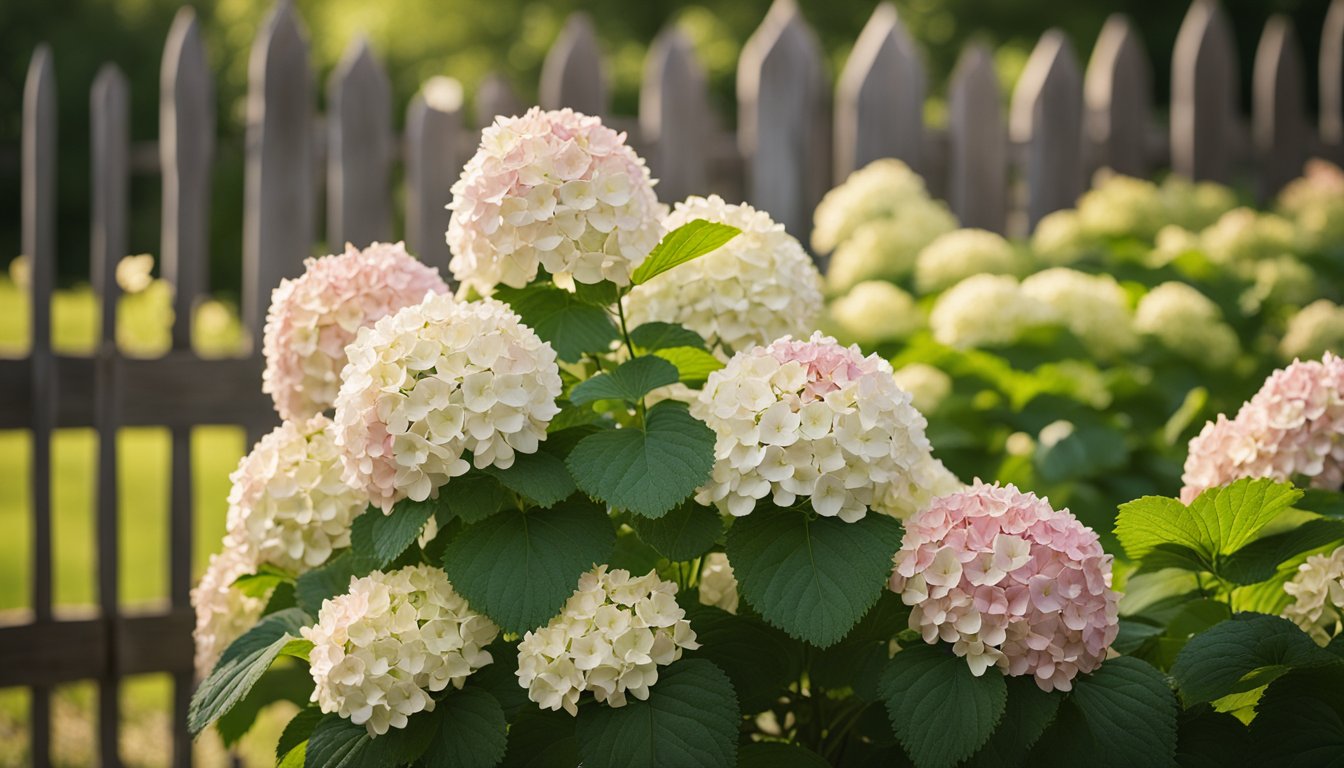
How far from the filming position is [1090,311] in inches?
103

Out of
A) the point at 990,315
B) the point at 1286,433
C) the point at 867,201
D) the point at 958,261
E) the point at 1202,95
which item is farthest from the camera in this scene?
the point at 1202,95

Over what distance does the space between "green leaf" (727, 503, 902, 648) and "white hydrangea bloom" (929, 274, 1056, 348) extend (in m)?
1.38

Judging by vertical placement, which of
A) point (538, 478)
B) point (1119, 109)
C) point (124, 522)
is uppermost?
point (1119, 109)

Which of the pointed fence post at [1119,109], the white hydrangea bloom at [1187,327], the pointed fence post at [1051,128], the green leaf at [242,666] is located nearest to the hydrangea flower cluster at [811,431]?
the green leaf at [242,666]

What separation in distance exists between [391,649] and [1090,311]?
1837 millimetres

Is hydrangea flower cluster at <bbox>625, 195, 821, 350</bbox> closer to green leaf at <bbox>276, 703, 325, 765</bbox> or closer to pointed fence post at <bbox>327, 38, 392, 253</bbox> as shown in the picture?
green leaf at <bbox>276, 703, 325, 765</bbox>

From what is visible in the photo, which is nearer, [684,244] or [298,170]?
[684,244]

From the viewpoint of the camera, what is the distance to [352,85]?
11.7 feet

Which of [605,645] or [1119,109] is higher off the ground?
[1119,109]

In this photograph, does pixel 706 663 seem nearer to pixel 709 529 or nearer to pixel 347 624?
pixel 709 529

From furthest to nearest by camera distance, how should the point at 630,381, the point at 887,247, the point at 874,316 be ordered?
the point at 887,247 → the point at 874,316 → the point at 630,381

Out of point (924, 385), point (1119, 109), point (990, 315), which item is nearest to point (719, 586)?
point (924, 385)

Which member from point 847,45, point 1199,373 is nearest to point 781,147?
point 1199,373

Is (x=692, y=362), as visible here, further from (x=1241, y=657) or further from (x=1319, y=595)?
(x=1319, y=595)
